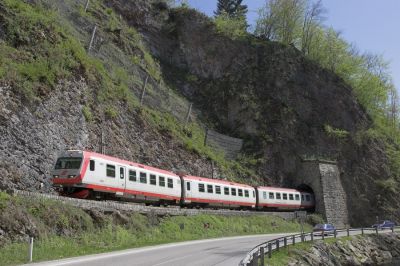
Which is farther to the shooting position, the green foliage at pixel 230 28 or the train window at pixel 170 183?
the green foliage at pixel 230 28

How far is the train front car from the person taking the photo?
22.8m

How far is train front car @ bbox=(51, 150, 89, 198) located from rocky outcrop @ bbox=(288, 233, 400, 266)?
1184 cm

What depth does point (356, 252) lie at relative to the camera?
31.8 metres

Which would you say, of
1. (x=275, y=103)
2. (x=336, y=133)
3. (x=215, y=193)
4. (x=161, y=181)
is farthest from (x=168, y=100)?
(x=336, y=133)

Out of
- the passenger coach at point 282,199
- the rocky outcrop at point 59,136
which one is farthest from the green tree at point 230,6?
the rocky outcrop at point 59,136

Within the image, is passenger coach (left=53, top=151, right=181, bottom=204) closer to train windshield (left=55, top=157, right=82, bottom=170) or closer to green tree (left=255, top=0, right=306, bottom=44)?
train windshield (left=55, top=157, right=82, bottom=170)

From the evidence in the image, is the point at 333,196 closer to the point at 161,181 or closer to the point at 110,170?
the point at 161,181

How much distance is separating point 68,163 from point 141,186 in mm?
5479

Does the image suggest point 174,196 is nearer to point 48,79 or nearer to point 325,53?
point 48,79

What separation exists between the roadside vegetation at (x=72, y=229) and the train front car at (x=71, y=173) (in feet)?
7.04

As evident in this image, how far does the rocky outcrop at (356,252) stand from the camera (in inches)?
987

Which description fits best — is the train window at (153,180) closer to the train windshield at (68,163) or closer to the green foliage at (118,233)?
the green foliage at (118,233)

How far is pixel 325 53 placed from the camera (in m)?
67.6

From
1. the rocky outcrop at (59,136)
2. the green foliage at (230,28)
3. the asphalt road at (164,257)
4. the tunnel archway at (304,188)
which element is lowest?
the asphalt road at (164,257)
